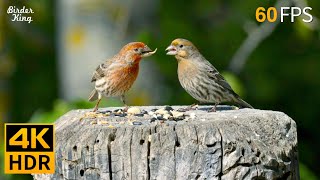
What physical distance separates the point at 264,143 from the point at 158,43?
4626mm

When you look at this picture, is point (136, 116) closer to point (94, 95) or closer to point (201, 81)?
point (94, 95)

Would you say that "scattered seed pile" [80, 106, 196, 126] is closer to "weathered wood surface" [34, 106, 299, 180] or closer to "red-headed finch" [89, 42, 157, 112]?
"weathered wood surface" [34, 106, 299, 180]

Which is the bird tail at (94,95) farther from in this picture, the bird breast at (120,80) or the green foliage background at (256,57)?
the green foliage background at (256,57)

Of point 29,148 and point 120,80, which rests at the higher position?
point 120,80

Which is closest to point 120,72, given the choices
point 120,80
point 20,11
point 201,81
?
point 120,80

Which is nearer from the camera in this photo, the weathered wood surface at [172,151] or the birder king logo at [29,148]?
the weathered wood surface at [172,151]

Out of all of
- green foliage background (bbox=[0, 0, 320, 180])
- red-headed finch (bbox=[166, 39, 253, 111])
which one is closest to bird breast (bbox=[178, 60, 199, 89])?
red-headed finch (bbox=[166, 39, 253, 111])

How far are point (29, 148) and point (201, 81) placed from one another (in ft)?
6.15

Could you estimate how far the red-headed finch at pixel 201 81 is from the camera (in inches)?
283

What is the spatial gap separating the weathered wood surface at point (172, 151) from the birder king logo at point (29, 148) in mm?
111

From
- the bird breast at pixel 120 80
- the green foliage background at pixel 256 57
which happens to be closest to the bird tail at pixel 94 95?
the bird breast at pixel 120 80

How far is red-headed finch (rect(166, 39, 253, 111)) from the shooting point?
720cm

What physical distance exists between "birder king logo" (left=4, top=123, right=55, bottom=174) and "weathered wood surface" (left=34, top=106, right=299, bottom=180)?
111mm

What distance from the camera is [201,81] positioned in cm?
731
